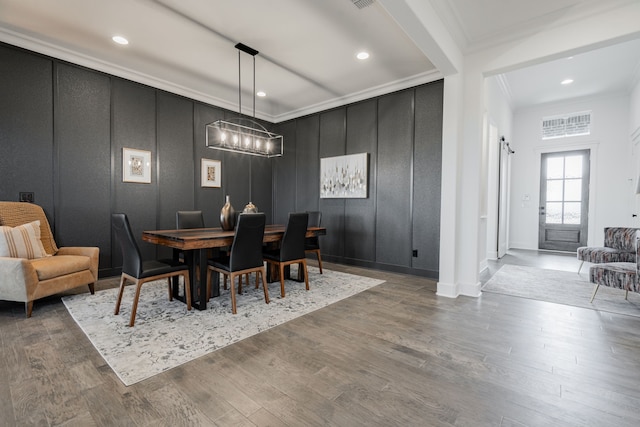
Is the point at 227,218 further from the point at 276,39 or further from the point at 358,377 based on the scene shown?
the point at 358,377

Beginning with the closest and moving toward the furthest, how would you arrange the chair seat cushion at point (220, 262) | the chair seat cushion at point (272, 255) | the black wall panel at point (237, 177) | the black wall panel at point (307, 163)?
1. the chair seat cushion at point (220, 262)
2. the chair seat cushion at point (272, 255)
3. the black wall panel at point (237, 177)
4. the black wall panel at point (307, 163)

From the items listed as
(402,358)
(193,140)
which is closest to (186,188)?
(193,140)

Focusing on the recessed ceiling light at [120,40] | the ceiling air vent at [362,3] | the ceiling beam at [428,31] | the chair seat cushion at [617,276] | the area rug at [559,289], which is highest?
the recessed ceiling light at [120,40]

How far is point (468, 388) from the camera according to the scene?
5.62 feet

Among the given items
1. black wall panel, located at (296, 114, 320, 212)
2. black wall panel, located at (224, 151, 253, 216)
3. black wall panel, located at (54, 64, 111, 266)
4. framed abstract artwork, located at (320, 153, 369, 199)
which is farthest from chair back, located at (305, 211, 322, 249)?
black wall panel, located at (54, 64, 111, 266)

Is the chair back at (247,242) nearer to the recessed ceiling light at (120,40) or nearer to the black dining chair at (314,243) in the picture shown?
the black dining chair at (314,243)

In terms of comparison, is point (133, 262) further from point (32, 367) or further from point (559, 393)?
point (559, 393)

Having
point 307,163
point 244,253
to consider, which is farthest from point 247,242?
point 307,163

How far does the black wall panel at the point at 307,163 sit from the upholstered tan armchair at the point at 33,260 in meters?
3.50

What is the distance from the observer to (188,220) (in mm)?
4051

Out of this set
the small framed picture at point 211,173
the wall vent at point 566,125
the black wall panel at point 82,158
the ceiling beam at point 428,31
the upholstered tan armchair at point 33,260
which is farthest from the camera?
the wall vent at point 566,125

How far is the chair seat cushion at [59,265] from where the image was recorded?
112 inches

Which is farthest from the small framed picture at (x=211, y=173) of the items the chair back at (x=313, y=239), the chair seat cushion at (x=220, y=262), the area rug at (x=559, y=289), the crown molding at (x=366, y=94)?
the area rug at (x=559, y=289)

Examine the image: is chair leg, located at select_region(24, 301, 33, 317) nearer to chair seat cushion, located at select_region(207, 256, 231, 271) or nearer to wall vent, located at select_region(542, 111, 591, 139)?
chair seat cushion, located at select_region(207, 256, 231, 271)
